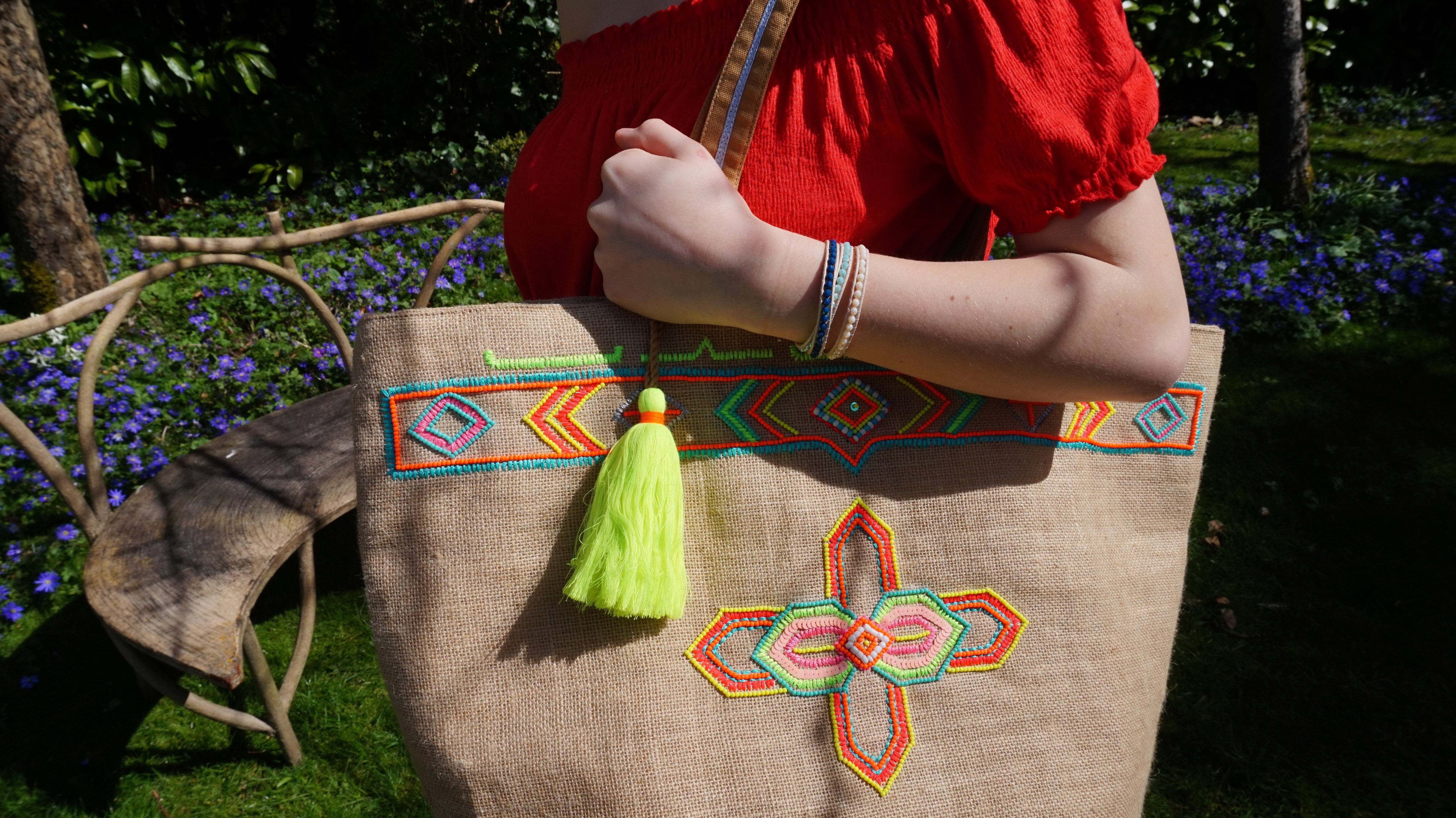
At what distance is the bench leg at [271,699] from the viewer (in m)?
2.49

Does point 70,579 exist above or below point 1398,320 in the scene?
below

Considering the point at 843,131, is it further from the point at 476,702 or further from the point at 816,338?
the point at 476,702

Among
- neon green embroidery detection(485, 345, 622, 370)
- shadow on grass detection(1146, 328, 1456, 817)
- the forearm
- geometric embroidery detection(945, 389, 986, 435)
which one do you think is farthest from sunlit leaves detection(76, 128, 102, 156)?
shadow on grass detection(1146, 328, 1456, 817)

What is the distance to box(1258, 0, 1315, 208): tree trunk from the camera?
4844 mm

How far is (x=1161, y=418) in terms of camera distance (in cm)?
123

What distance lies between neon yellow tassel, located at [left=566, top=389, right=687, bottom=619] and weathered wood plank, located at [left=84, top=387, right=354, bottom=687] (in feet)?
3.53

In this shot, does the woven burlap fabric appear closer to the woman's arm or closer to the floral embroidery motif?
the floral embroidery motif

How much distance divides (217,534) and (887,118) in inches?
101

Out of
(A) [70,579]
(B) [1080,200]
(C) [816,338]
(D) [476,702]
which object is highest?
(B) [1080,200]

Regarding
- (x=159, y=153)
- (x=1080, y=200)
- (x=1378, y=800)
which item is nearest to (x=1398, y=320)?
(x=1378, y=800)

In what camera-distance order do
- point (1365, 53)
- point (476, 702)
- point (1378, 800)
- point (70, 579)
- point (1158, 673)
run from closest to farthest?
point (476, 702) < point (1158, 673) < point (1378, 800) < point (70, 579) < point (1365, 53)

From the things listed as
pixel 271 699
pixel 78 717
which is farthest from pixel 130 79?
pixel 271 699

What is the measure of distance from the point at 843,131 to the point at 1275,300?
190 inches

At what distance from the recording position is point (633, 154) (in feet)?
3.14
